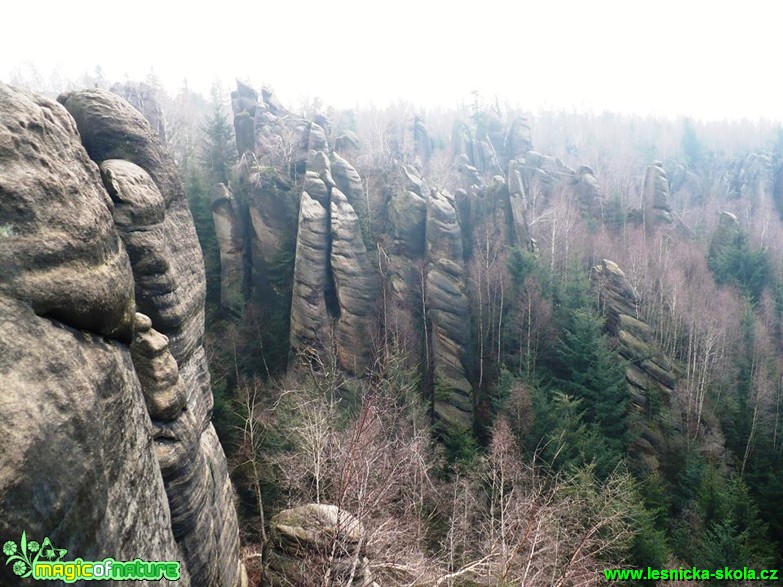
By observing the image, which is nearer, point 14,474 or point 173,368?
point 14,474

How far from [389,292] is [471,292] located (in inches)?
244

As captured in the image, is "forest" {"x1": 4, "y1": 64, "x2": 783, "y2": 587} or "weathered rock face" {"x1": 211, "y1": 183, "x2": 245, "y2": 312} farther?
"weathered rock face" {"x1": 211, "y1": 183, "x2": 245, "y2": 312}

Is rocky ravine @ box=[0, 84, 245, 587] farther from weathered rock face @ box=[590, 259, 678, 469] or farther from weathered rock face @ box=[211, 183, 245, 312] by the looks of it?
weathered rock face @ box=[590, 259, 678, 469]

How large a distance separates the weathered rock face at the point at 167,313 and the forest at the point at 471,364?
6.94 feet

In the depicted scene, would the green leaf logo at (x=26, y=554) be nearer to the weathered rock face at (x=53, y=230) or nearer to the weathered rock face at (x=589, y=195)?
the weathered rock face at (x=53, y=230)

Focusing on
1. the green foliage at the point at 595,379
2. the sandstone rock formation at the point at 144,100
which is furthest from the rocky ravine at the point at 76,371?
the sandstone rock formation at the point at 144,100

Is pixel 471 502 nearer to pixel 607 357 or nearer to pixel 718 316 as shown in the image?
pixel 607 357

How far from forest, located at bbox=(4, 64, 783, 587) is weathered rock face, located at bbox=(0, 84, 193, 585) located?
5182mm

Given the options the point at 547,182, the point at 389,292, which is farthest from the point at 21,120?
the point at 547,182

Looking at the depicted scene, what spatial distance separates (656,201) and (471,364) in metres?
28.6

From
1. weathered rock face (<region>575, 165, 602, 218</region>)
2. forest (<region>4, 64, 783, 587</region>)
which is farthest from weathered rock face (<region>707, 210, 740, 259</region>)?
weathered rock face (<region>575, 165, 602, 218</region>)

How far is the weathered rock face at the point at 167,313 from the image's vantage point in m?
6.80

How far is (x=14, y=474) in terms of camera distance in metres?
2.86

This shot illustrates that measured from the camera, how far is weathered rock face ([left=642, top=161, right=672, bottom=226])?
38250 millimetres
